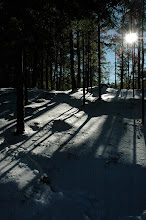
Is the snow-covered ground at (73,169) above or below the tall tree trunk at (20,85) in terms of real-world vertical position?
below

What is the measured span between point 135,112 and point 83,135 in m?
5.50

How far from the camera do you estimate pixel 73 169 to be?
15.1 feet

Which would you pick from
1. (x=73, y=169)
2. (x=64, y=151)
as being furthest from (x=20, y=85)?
(x=73, y=169)

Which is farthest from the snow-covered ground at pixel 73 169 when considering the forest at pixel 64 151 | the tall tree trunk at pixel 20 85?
the tall tree trunk at pixel 20 85

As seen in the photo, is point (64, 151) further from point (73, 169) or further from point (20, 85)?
point (20, 85)

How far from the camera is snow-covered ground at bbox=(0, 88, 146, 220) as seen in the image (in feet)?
10.6

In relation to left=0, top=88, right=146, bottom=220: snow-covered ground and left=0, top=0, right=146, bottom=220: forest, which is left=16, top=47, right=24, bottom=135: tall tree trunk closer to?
left=0, top=0, right=146, bottom=220: forest

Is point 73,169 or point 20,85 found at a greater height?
point 20,85

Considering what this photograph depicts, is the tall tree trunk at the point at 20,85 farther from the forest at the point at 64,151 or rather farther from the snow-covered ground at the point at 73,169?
the snow-covered ground at the point at 73,169

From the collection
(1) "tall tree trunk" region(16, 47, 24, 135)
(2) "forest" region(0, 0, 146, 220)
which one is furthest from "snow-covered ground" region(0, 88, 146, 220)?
(1) "tall tree trunk" region(16, 47, 24, 135)

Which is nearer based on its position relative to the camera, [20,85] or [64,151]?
[64,151]

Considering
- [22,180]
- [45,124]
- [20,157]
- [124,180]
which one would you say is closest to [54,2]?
[45,124]

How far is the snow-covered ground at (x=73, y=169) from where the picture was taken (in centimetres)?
322

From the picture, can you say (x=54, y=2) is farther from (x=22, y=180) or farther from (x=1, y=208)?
(x=1, y=208)
